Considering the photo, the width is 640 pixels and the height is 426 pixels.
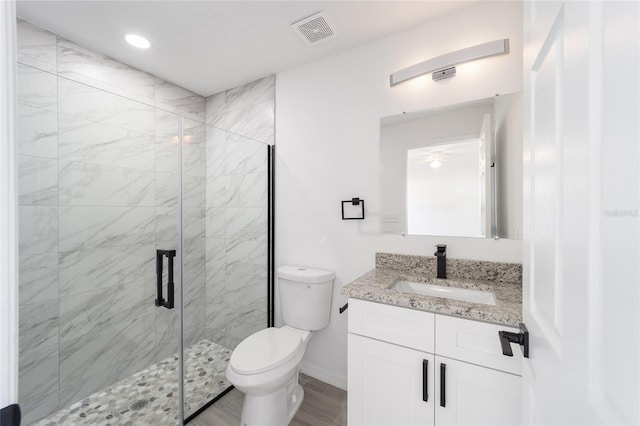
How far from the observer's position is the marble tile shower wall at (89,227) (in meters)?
1.19

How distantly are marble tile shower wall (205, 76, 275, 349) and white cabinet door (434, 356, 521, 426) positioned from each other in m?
1.47

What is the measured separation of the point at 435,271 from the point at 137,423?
6.44ft

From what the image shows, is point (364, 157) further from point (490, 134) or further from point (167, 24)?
point (167, 24)

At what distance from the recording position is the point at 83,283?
1.31m

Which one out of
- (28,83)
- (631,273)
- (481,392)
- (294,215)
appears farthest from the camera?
(294,215)

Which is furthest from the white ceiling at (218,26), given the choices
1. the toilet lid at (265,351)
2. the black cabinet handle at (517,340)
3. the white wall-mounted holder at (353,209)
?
the toilet lid at (265,351)

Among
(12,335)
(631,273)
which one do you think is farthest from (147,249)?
(631,273)

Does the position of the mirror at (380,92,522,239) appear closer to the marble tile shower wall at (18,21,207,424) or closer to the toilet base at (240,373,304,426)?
the toilet base at (240,373,304,426)

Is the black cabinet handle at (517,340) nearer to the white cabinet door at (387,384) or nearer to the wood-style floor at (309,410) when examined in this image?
the white cabinet door at (387,384)

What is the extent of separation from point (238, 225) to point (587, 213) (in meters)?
1.97

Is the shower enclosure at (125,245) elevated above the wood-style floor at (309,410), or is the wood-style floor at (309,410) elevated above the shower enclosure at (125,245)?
the shower enclosure at (125,245)

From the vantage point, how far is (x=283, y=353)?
1493 mm

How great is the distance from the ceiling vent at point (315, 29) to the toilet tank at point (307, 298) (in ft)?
5.39

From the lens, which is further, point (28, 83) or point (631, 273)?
point (28, 83)
